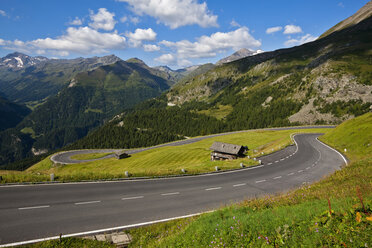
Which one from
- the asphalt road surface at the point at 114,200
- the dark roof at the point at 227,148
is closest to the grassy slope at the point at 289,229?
the asphalt road surface at the point at 114,200

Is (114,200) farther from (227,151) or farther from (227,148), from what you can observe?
(227,148)

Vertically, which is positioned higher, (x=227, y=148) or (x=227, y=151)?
(x=227, y=148)

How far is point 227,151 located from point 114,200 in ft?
160

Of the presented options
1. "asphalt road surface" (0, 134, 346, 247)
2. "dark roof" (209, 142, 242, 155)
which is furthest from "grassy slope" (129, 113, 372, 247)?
"dark roof" (209, 142, 242, 155)

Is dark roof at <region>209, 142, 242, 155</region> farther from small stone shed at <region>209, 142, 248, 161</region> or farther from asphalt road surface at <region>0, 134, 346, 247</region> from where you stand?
asphalt road surface at <region>0, 134, 346, 247</region>

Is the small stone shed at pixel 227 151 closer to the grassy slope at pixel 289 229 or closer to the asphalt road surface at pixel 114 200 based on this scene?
the asphalt road surface at pixel 114 200

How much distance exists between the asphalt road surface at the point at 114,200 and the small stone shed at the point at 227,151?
31.2m

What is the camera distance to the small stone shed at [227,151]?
61.5 m

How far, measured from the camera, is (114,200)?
18.1 metres

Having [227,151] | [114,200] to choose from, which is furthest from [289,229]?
[227,151]

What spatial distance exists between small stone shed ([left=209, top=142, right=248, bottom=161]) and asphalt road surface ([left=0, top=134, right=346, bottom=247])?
1229 inches

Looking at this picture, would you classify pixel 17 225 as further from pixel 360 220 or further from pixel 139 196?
pixel 360 220

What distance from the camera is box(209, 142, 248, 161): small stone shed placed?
Result: 6153 centimetres

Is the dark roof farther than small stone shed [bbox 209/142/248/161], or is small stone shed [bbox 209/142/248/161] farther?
small stone shed [bbox 209/142/248/161]
